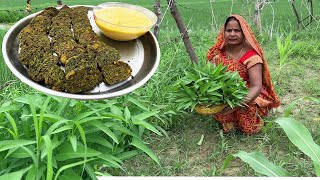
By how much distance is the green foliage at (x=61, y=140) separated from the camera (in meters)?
2.12

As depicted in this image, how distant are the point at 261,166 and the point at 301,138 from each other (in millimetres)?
249

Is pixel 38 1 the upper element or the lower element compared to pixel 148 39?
lower

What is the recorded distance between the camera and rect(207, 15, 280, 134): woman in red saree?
2.93 metres

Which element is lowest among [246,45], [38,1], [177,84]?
[38,1]

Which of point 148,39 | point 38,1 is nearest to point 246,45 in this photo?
point 148,39

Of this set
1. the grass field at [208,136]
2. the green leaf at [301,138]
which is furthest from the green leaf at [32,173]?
the green leaf at [301,138]

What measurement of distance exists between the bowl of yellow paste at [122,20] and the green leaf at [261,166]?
739 mm

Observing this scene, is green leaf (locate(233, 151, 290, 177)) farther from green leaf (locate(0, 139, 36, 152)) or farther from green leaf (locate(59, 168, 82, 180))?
green leaf (locate(0, 139, 36, 152))

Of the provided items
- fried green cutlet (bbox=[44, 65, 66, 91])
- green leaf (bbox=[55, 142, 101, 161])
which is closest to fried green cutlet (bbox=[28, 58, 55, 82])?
fried green cutlet (bbox=[44, 65, 66, 91])

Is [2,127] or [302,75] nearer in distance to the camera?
[2,127]

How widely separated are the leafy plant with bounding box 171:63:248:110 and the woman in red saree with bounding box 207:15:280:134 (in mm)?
99

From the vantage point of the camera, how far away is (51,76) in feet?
6.42

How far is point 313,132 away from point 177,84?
949 millimetres

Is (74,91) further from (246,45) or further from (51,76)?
(246,45)
